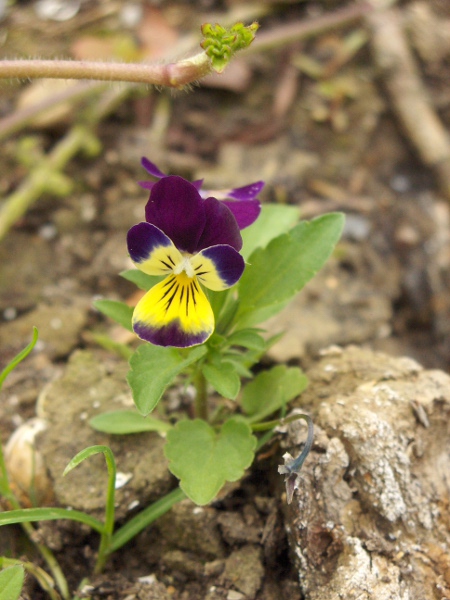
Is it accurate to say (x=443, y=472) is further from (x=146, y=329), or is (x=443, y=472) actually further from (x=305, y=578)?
(x=146, y=329)

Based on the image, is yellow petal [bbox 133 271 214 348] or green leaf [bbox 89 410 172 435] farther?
green leaf [bbox 89 410 172 435]

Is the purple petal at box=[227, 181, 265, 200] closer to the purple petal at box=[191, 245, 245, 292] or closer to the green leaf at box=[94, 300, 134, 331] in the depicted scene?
the purple petal at box=[191, 245, 245, 292]

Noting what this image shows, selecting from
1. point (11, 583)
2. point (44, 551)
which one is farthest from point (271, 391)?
point (11, 583)

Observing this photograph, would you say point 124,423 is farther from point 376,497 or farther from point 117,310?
→ point 376,497

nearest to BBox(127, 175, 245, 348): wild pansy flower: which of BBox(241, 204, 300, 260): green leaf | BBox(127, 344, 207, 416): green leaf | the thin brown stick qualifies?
BBox(127, 344, 207, 416): green leaf

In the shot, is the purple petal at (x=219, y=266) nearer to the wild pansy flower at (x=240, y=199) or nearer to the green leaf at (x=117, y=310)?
the wild pansy flower at (x=240, y=199)

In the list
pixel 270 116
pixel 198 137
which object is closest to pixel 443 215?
pixel 270 116
